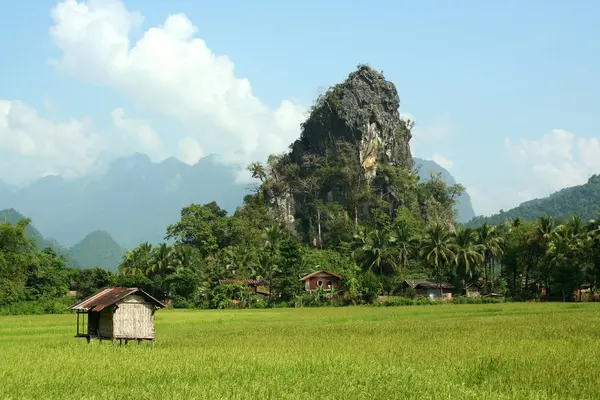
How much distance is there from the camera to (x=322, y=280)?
7150 centimetres

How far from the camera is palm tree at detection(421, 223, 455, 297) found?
228 ft

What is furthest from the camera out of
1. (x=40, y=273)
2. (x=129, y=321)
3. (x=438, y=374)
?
(x=40, y=273)

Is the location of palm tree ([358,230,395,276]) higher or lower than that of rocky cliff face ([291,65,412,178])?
lower

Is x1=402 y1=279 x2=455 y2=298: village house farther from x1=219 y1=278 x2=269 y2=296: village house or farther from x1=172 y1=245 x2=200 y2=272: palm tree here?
x1=172 y1=245 x2=200 y2=272: palm tree

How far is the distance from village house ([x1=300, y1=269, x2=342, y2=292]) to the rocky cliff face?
2298cm

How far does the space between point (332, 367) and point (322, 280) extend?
179 feet

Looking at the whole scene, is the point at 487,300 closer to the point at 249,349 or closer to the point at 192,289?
the point at 192,289

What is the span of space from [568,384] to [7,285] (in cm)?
5610

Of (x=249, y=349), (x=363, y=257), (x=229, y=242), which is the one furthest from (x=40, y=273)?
(x=249, y=349)

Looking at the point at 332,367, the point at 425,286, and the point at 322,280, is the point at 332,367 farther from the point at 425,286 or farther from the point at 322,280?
the point at 425,286

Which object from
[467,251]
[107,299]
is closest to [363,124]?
[467,251]

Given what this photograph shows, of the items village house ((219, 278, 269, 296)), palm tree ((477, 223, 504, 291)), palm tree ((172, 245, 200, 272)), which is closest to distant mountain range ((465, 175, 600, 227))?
palm tree ((477, 223, 504, 291))

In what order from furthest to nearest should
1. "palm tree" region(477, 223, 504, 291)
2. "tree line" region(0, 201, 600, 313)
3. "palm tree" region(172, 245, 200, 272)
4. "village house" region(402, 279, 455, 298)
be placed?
"palm tree" region(172, 245, 200, 272)
"palm tree" region(477, 223, 504, 291)
"village house" region(402, 279, 455, 298)
"tree line" region(0, 201, 600, 313)

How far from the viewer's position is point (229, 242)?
85.9m
